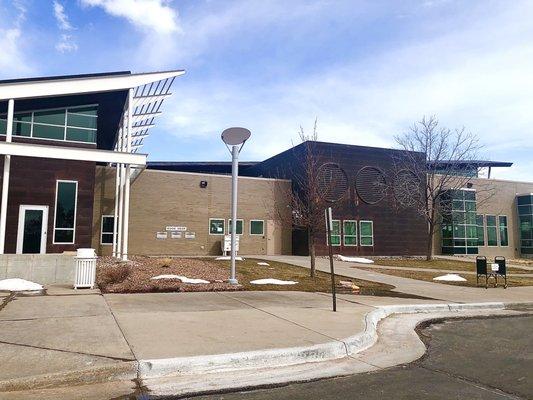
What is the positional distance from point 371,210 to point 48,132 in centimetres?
2392

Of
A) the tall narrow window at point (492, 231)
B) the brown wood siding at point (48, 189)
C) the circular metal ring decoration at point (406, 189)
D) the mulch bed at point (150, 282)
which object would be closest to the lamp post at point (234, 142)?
the mulch bed at point (150, 282)

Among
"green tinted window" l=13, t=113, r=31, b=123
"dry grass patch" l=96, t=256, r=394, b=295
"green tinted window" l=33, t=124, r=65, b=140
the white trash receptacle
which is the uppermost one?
"green tinted window" l=13, t=113, r=31, b=123

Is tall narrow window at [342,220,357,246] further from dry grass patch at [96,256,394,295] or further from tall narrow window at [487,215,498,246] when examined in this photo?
dry grass patch at [96,256,394,295]

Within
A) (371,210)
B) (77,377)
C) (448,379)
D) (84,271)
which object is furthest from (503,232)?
(77,377)

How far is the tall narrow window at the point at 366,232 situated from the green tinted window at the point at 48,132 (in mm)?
22500

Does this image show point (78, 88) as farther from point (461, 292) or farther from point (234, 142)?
point (461, 292)

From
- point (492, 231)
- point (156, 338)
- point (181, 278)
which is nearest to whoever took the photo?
point (156, 338)

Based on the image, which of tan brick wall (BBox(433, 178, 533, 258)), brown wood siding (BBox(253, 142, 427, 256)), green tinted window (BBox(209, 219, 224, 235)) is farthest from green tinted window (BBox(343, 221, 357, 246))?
tan brick wall (BBox(433, 178, 533, 258))

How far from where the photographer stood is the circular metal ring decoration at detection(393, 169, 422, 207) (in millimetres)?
36344

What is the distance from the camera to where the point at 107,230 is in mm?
28016

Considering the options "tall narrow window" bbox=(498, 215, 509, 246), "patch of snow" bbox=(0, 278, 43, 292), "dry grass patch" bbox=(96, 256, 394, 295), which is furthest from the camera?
"tall narrow window" bbox=(498, 215, 509, 246)

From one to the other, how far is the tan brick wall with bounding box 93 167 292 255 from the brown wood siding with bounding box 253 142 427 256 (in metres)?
2.93

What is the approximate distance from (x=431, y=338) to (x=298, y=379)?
3842 mm

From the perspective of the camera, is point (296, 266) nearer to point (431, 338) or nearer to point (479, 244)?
point (431, 338)
